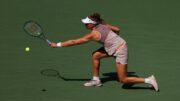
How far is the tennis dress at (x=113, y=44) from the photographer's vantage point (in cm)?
973

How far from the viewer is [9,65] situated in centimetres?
1107

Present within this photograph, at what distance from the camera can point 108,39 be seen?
9727mm

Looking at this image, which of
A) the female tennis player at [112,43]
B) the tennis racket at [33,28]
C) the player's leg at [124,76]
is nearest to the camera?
the female tennis player at [112,43]

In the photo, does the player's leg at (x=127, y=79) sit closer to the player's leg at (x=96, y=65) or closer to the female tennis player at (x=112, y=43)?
the female tennis player at (x=112, y=43)

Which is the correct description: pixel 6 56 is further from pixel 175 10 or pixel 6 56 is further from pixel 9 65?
pixel 175 10

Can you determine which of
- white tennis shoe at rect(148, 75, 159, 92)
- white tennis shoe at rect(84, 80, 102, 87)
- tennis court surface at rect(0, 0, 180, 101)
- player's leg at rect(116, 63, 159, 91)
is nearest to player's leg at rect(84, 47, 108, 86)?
white tennis shoe at rect(84, 80, 102, 87)

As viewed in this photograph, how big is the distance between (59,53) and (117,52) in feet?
8.67

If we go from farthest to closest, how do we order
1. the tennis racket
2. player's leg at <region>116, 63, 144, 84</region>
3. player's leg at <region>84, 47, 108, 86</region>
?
1. the tennis racket
2. player's leg at <region>84, 47, 108, 86</region>
3. player's leg at <region>116, 63, 144, 84</region>

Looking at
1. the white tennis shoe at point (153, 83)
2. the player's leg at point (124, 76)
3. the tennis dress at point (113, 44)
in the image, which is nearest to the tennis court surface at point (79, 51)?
the white tennis shoe at point (153, 83)

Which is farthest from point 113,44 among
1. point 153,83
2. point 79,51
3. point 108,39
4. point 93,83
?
point 79,51

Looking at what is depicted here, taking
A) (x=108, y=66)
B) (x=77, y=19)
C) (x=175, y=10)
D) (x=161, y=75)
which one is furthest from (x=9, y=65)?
(x=175, y=10)

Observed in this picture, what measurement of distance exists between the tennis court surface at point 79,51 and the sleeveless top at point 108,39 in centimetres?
85

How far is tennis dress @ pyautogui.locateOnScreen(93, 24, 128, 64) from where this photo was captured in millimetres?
9734

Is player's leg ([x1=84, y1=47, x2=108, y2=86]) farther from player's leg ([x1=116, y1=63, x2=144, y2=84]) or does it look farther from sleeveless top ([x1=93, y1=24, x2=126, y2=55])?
player's leg ([x1=116, y1=63, x2=144, y2=84])
